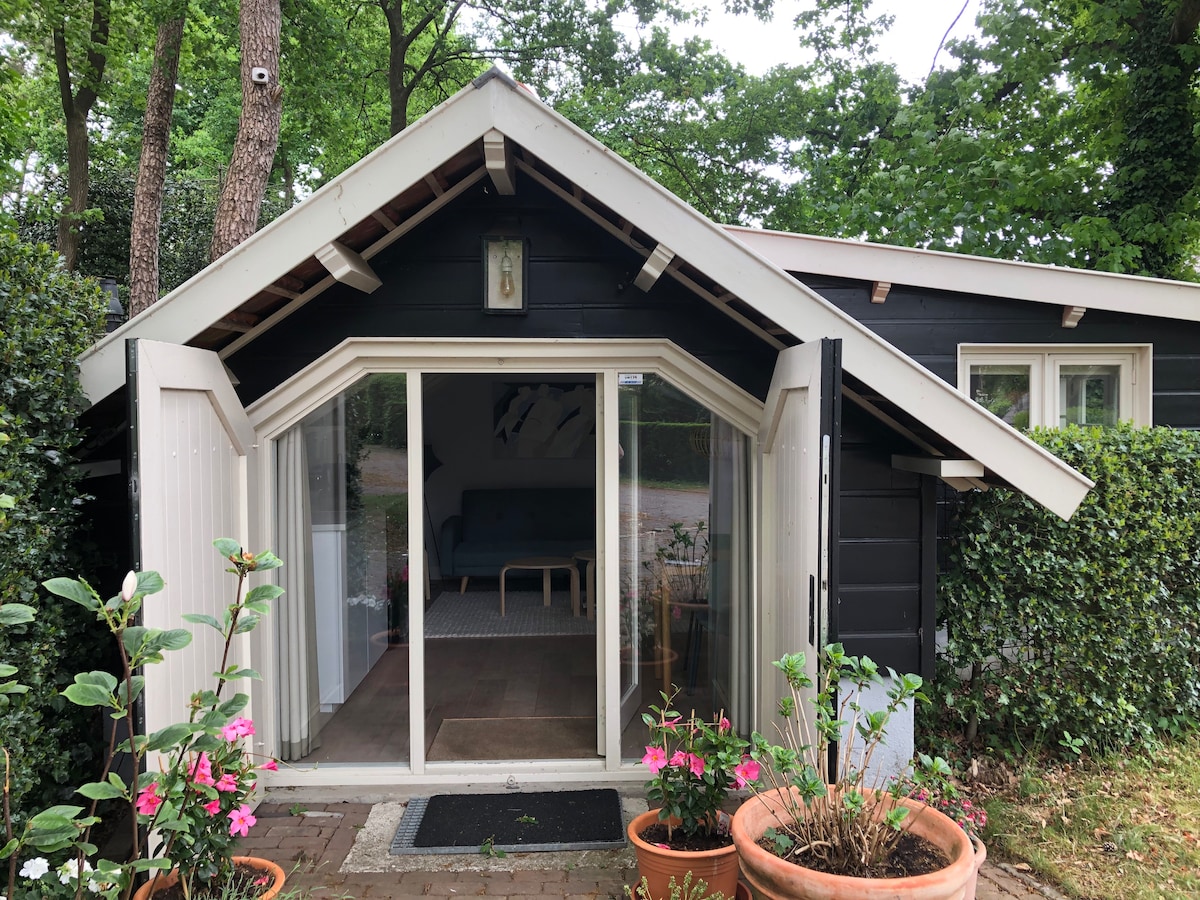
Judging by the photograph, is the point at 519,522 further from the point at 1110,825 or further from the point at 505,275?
the point at 1110,825

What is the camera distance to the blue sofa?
7734mm

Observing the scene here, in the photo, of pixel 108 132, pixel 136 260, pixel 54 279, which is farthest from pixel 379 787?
pixel 108 132

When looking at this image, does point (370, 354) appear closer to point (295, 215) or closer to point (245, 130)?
point (295, 215)

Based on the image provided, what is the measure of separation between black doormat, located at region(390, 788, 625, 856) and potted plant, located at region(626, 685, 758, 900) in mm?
507

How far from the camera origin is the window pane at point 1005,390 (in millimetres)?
4691

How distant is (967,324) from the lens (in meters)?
4.52

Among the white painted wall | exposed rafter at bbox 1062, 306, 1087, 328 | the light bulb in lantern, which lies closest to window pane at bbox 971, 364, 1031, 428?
exposed rafter at bbox 1062, 306, 1087, 328

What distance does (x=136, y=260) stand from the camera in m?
8.03

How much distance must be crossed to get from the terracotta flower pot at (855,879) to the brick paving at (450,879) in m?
0.70

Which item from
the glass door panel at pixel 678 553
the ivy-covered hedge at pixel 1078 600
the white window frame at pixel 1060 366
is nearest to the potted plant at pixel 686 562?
the glass door panel at pixel 678 553

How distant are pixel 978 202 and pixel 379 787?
797cm

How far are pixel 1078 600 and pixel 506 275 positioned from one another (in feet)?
10.8

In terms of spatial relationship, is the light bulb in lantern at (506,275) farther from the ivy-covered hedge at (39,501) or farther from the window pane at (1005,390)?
the window pane at (1005,390)

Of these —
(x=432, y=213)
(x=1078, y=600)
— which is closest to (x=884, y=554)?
(x=1078, y=600)
